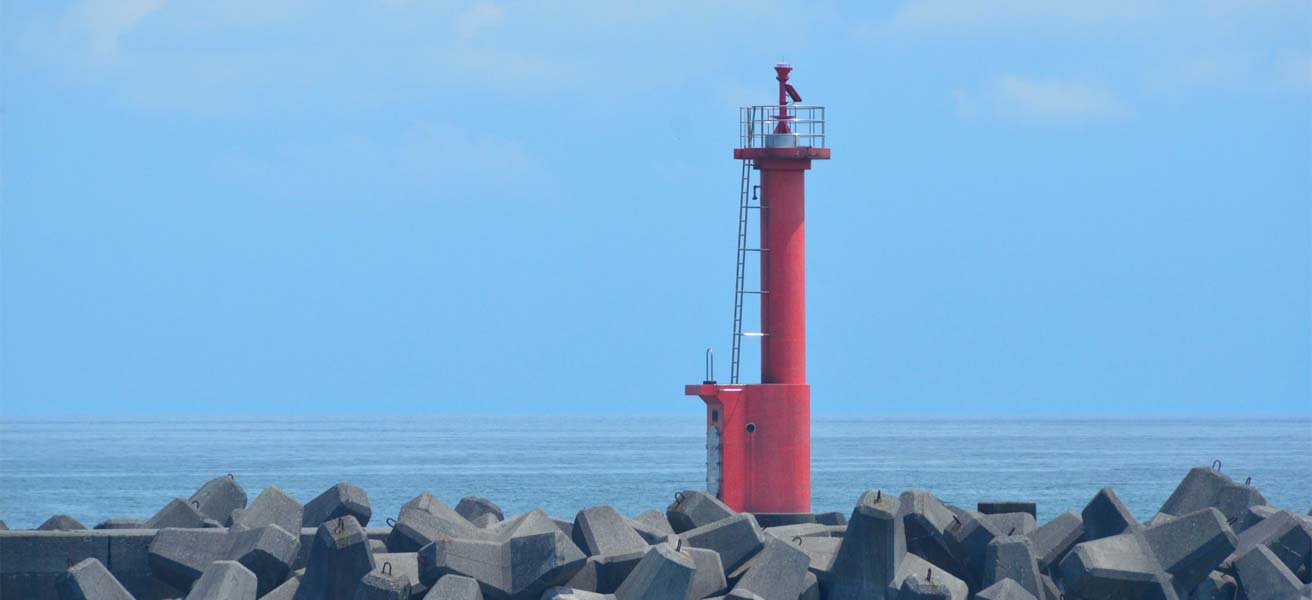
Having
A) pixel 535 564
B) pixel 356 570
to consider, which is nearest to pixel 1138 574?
pixel 535 564

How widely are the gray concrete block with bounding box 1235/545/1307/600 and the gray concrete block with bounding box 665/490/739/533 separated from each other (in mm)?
3787

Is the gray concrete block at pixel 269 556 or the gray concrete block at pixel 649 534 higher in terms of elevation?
the gray concrete block at pixel 649 534

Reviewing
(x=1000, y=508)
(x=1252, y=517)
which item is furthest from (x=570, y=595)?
(x=1252, y=517)

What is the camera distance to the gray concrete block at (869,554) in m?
11.9

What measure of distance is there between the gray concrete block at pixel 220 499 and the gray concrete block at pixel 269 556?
2668 millimetres

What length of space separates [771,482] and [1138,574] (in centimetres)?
507

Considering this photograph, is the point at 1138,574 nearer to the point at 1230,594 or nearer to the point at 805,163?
the point at 1230,594

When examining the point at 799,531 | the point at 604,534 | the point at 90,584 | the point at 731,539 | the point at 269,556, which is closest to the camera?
the point at 90,584

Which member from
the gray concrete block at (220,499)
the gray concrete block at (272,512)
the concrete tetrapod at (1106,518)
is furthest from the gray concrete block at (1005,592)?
the gray concrete block at (220,499)

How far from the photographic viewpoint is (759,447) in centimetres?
1661

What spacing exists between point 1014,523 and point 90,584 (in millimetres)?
6222

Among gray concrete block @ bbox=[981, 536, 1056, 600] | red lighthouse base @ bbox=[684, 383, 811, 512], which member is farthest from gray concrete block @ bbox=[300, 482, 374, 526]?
gray concrete block @ bbox=[981, 536, 1056, 600]

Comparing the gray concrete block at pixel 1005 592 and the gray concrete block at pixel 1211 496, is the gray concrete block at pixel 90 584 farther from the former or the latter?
the gray concrete block at pixel 1211 496

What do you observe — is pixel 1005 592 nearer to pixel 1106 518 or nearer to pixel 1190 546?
pixel 1190 546
